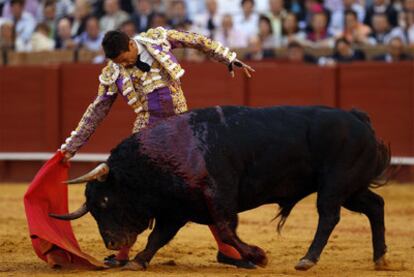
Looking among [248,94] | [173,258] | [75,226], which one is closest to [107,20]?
[248,94]

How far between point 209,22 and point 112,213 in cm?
689

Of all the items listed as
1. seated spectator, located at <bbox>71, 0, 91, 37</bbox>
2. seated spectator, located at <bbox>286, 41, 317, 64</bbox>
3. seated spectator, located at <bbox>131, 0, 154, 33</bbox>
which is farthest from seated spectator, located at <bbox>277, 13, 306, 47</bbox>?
seated spectator, located at <bbox>71, 0, 91, 37</bbox>

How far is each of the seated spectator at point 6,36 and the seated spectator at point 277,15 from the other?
10.3 ft

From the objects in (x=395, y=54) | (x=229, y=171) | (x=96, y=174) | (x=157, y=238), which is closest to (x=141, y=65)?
(x=96, y=174)

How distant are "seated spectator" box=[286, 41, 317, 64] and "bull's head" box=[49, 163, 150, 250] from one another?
21.0ft

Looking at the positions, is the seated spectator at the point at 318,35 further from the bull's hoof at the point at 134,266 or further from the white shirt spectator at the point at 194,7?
the bull's hoof at the point at 134,266

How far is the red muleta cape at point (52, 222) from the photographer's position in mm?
6266

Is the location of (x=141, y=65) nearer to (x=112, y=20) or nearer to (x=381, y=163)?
(x=381, y=163)

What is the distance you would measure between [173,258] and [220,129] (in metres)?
1.23

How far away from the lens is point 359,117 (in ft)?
20.1

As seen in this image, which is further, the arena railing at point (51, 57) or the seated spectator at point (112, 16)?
the seated spectator at point (112, 16)

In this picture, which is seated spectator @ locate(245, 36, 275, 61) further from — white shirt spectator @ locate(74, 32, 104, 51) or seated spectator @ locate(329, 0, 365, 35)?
white shirt spectator @ locate(74, 32, 104, 51)

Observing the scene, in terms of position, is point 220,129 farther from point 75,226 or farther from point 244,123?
point 75,226

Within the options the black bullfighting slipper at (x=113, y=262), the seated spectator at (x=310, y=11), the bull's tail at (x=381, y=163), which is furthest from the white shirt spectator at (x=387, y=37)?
the black bullfighting slipper at (x=113, y=262)
